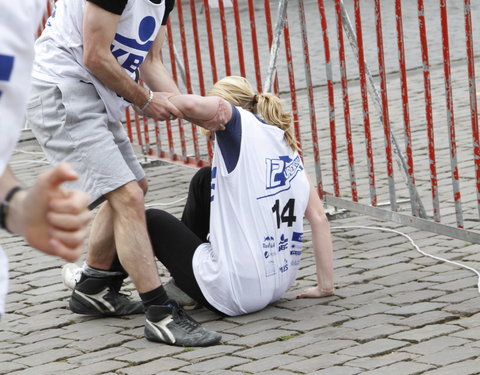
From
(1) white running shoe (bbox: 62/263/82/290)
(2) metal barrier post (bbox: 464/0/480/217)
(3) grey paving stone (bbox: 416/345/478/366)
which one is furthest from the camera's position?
(1) white running shoe (bbox: 62/263/82/290)

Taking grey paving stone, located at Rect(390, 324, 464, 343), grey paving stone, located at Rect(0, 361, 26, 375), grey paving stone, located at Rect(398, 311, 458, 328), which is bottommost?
grey paving stone, located at Rect(390, 324, 464, 343)

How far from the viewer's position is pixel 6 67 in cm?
221

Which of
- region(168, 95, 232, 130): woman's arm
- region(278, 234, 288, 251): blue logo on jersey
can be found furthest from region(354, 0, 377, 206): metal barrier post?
region(168, 95, 232, 130): woman's arm

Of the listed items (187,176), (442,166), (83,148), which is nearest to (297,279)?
(83,148)

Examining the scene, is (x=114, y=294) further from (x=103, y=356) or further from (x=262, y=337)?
(x=262, y=337)

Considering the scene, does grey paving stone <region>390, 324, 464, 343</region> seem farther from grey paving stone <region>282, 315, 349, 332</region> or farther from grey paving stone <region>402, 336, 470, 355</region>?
grey paving stone <region>282, 315, 349, 332</region>

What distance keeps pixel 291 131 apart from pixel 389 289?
2.83ft

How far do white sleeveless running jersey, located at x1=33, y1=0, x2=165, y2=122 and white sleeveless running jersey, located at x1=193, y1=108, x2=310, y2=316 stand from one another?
557mm

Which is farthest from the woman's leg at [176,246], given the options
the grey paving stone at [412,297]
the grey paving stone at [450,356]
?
the grey paving stone at [450,356]

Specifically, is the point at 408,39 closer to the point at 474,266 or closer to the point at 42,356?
the point at 474,266

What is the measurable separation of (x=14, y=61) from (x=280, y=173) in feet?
9.29

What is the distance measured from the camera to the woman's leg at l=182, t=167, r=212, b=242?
5.16 meters

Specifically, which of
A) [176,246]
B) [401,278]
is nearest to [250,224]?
[176,246]

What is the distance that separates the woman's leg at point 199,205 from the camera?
5164mm
